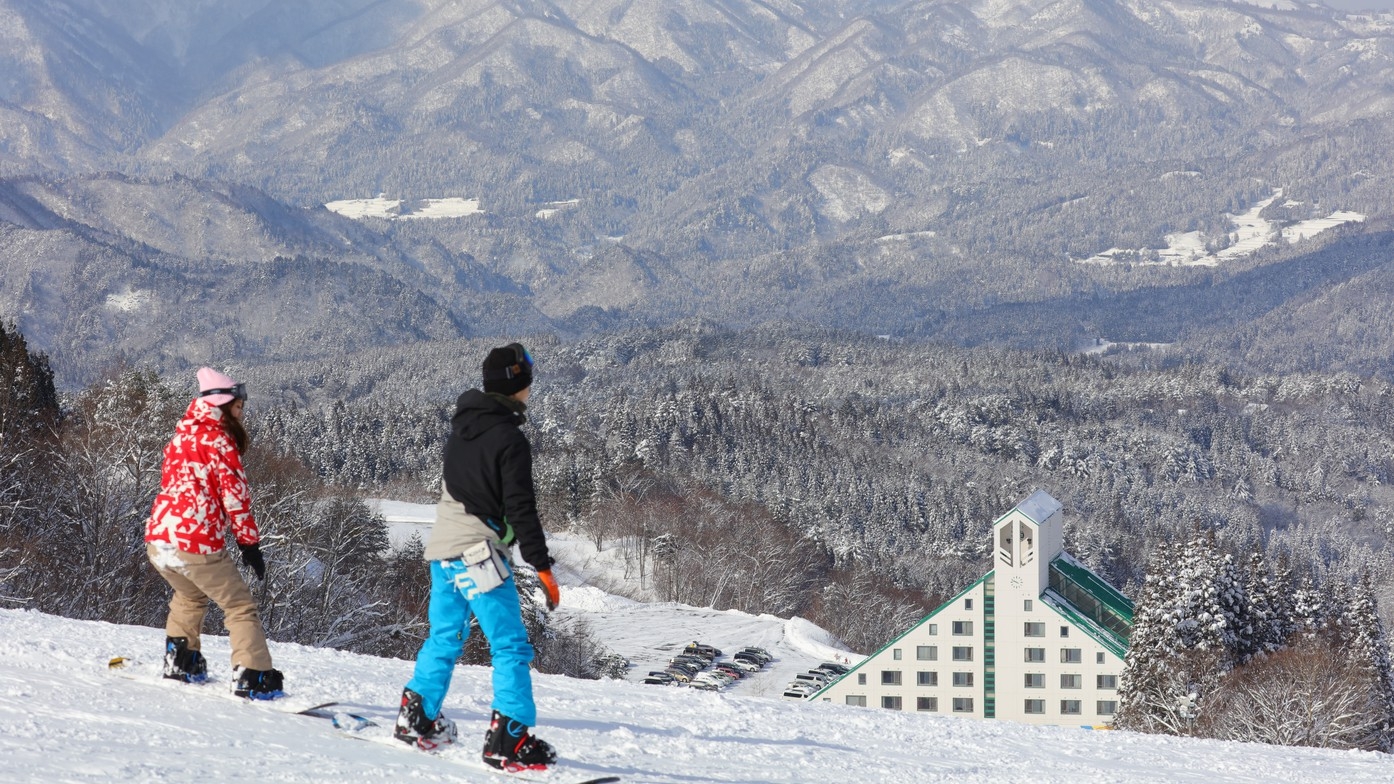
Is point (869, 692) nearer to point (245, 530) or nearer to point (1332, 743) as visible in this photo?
point (1332, 743)

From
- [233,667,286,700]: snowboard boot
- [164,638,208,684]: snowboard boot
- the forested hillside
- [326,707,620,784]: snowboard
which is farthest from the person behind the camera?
the forested hillside

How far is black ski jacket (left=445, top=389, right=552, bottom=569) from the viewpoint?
8.41 m

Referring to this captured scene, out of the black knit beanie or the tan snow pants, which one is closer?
the black knit beanie

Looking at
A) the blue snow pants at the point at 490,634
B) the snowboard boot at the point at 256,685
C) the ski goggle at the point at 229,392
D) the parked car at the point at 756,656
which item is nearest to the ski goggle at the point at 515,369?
the blue snow pants at the point at 490,634

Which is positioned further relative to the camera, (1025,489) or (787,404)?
(787,404)

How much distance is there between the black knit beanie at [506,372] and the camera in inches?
341

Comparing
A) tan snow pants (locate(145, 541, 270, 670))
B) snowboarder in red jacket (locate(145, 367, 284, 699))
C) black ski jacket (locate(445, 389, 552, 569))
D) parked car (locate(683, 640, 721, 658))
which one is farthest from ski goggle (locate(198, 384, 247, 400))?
parked car (locate(683, 640, 721, 658))

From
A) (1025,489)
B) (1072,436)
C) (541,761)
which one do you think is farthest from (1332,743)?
(1072,436)

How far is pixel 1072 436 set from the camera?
194 metres

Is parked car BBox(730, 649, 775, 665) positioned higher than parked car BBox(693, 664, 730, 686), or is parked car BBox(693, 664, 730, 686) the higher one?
parked car BBox(730, 649, 775, 665)

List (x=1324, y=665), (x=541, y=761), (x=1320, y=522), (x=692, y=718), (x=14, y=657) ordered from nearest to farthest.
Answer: (x=541, y=761) < (x=14, y=657) < (x=692, y=718) < (x=1324, y=665) < (x=1320, y=522)

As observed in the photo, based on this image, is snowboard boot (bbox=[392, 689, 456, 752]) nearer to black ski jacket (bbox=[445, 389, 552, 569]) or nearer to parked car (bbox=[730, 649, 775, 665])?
black ski jacket (bbox=[445, 389, 552, 569])

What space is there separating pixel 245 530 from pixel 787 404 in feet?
566

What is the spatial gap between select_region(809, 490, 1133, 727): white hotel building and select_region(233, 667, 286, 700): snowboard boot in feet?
123
